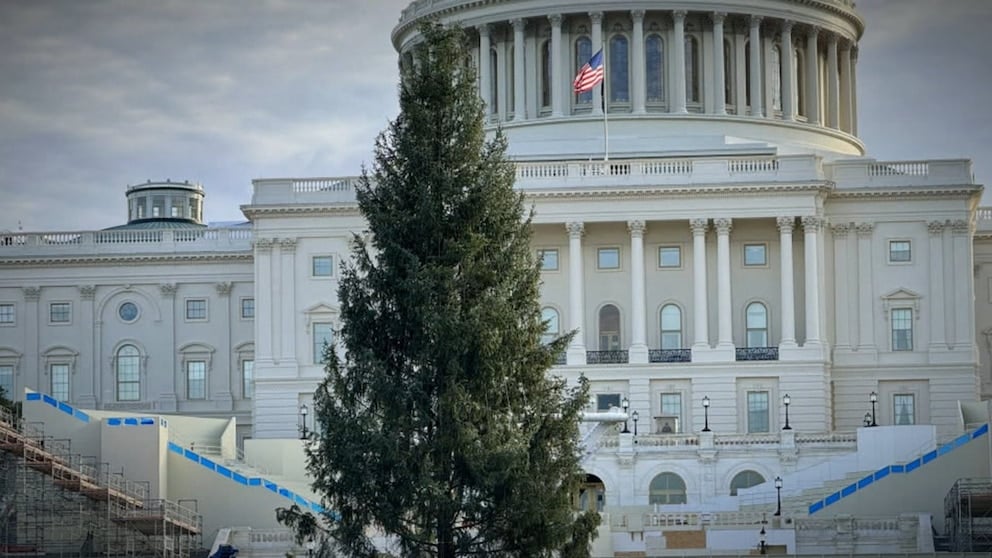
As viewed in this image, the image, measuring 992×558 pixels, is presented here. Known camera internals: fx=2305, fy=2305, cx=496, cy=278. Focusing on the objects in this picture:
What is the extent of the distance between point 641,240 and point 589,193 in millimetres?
3076

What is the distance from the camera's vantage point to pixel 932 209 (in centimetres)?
10031

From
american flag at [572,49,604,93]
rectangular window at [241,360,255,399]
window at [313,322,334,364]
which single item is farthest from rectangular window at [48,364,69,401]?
american flag at [572,49,604,93]

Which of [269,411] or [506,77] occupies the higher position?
[506,77]

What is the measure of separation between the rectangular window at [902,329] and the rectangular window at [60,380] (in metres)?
39.2

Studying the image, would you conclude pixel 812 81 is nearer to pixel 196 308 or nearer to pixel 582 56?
pixel 582 56

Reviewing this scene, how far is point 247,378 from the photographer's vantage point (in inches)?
4294

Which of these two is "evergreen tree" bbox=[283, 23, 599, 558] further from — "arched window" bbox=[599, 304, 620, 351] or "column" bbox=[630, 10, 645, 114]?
"column" bbox=[630, 10, 645, 114]

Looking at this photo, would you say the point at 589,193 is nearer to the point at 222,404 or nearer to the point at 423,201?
the point at 222,404

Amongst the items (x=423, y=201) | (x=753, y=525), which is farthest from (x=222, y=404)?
(x=423, y=201)

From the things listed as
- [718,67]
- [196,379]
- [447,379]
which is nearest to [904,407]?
[718,67]

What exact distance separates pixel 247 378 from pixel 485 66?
67.3ft

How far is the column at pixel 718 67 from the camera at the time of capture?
371 feet

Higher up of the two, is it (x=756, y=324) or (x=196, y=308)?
(x=196, y=308)

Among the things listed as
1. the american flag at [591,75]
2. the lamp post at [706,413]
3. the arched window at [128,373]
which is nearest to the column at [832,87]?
the american flag at [591,75]
